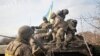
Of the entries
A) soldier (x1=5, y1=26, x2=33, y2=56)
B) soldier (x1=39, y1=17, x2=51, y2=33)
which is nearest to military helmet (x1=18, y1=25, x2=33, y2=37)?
soldier (x1=5, y1=26, x2=33, y2=56)

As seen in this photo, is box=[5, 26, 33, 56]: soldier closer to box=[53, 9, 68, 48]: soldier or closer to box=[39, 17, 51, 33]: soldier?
box=[53, 9, 68, 48]: soldier

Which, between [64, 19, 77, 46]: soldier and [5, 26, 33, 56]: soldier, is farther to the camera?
[64, 19, 77, 46]: soldier

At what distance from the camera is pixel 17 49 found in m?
6.67

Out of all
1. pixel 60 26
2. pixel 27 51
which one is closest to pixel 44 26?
pixel 60 26

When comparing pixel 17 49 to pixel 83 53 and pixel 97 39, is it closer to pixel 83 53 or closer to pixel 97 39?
pixel 83 53

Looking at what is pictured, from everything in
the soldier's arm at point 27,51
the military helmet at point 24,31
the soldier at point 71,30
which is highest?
the soldier at point 71,30

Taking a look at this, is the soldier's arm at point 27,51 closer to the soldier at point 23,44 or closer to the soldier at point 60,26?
the soldier at point 23,44

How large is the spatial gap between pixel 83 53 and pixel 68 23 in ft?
4.59

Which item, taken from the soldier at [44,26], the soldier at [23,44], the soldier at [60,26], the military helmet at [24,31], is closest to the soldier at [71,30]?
the soldier at [60,26]

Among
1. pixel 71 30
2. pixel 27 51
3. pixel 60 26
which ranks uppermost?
pixel 60 26

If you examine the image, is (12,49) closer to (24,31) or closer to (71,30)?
(24,31)

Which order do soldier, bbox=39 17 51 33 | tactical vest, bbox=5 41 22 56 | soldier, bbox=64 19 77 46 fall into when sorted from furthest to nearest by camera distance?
soldier, bbox=39 17 51 33, soldier, bbox=64 19 77 46, tactical vest, bbox=5 41 22 56

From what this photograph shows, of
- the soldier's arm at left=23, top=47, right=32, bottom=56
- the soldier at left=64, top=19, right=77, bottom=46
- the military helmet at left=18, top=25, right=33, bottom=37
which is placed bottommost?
the soldier's arm at left=23, top=47, right=32, bottom=56

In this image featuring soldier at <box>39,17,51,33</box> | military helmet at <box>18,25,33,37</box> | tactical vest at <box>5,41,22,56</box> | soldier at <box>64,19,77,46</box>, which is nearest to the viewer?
military helmet at <box>18,25,33,37</box>
